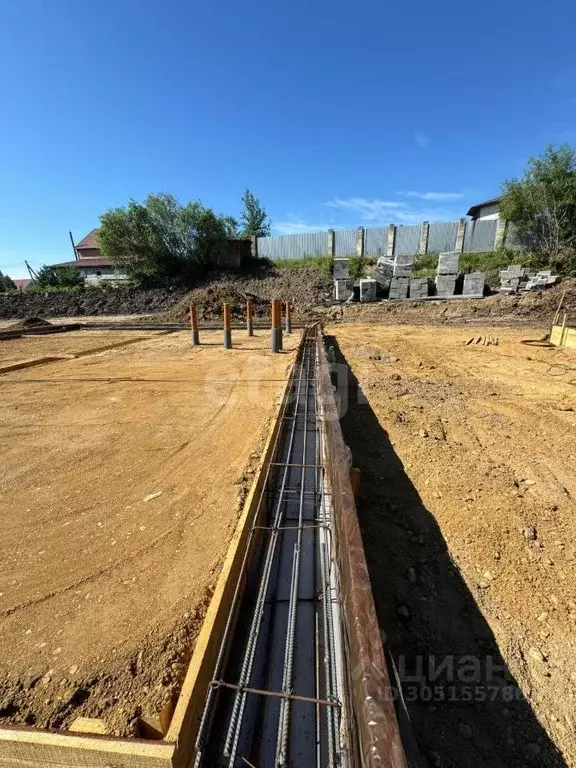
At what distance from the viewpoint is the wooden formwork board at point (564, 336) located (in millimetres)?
8992

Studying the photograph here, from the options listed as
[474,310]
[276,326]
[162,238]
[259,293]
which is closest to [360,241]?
[259,293]

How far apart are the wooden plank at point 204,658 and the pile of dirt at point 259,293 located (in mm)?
16373

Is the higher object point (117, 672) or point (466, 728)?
point (117, 672)

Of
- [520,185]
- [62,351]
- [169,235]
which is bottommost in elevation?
[62,351]

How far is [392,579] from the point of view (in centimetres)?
231

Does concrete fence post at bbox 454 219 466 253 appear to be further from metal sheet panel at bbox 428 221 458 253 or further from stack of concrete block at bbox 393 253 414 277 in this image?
stack of concrete block at bbox 393 253 414 277

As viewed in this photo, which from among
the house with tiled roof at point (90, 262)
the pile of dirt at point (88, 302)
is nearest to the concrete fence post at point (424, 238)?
the pile of dirt at point (88, 302)

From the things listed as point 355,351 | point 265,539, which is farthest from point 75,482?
point 355,351

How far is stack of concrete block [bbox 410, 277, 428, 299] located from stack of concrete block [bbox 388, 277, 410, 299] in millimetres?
275

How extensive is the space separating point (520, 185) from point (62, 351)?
26.2 m

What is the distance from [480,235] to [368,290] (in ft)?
32.4

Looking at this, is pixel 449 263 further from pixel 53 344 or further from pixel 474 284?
pixel 53 344

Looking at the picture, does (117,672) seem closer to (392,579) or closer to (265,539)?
(265,539)

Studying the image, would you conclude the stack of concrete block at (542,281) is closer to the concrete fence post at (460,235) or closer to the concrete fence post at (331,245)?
the concrete fence post at (460,235)
